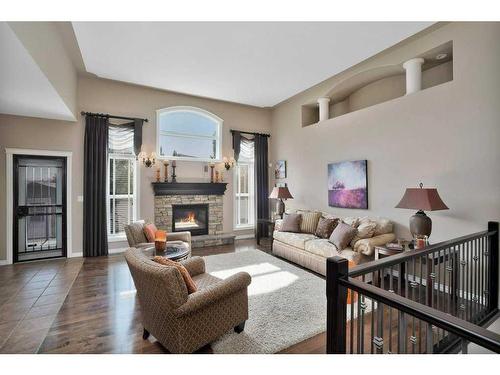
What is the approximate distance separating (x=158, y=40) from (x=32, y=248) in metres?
4.49

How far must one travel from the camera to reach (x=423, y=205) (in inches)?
127

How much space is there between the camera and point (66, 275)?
412cm

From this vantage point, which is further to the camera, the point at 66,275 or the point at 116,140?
the point at 116,140

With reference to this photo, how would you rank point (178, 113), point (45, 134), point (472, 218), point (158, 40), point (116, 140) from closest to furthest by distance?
point (472, 218)
point (158, 40)
point (45, 134)
point (116, 140)
point (178, 113)

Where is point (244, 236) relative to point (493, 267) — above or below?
below

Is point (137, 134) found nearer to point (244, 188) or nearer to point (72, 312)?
point (244, 188)

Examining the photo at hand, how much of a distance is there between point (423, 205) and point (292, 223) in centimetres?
256

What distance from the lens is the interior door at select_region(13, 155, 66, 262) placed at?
479cm

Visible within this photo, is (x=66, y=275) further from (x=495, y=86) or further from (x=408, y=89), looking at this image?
(x=495, y=86)

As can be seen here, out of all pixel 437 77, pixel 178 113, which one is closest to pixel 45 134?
pixel 178 113

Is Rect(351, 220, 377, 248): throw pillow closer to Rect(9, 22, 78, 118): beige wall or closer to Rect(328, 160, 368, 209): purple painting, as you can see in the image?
Rect(328, 160, 368, 209): purple painting

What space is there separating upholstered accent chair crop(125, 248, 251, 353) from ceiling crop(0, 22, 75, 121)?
219 cm

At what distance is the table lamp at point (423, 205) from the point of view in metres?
3.22

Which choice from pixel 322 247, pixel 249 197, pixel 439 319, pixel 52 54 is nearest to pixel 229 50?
pixel 52 54
